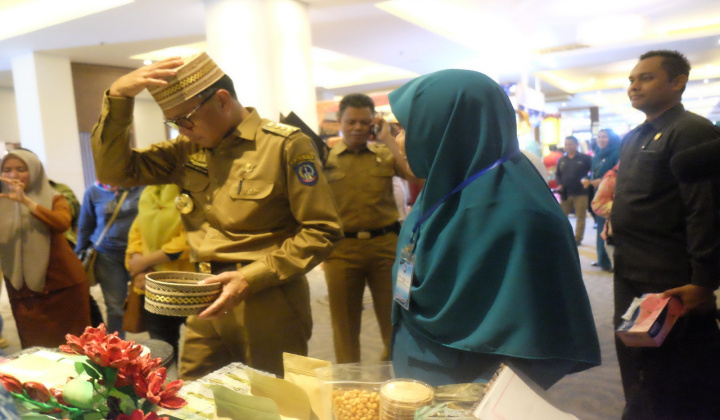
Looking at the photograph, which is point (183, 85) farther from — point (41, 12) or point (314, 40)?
point (314, 40)

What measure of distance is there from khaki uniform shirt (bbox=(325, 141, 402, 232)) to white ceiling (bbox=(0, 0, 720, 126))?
2992 mm

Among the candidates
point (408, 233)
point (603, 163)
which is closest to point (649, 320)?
point (408, 233)

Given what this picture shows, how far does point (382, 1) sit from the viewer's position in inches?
212

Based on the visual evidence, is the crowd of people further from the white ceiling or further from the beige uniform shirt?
the white ceiling

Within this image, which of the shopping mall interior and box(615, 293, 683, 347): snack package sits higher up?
the shopping mall interior

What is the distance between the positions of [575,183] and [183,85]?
7.18 m

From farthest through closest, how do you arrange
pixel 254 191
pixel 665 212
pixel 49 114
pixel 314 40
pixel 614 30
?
pixel 614 30, pixel 314 40, pixel 49 114, pixel 665 212, pixel 254 191

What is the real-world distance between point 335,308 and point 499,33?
6.72 metres

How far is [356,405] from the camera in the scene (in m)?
0.92

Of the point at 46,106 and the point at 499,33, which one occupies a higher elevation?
the point at 499,33

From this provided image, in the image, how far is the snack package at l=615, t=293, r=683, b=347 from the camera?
1.67 meters

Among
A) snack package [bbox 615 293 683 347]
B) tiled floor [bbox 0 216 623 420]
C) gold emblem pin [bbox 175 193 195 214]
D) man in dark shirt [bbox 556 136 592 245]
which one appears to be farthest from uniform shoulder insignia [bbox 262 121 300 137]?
man in dark shirt [bbox 556 136 592 245]

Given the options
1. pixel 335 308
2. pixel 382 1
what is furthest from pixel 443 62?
pixel 335 308

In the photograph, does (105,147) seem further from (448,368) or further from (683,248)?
(683,248)
